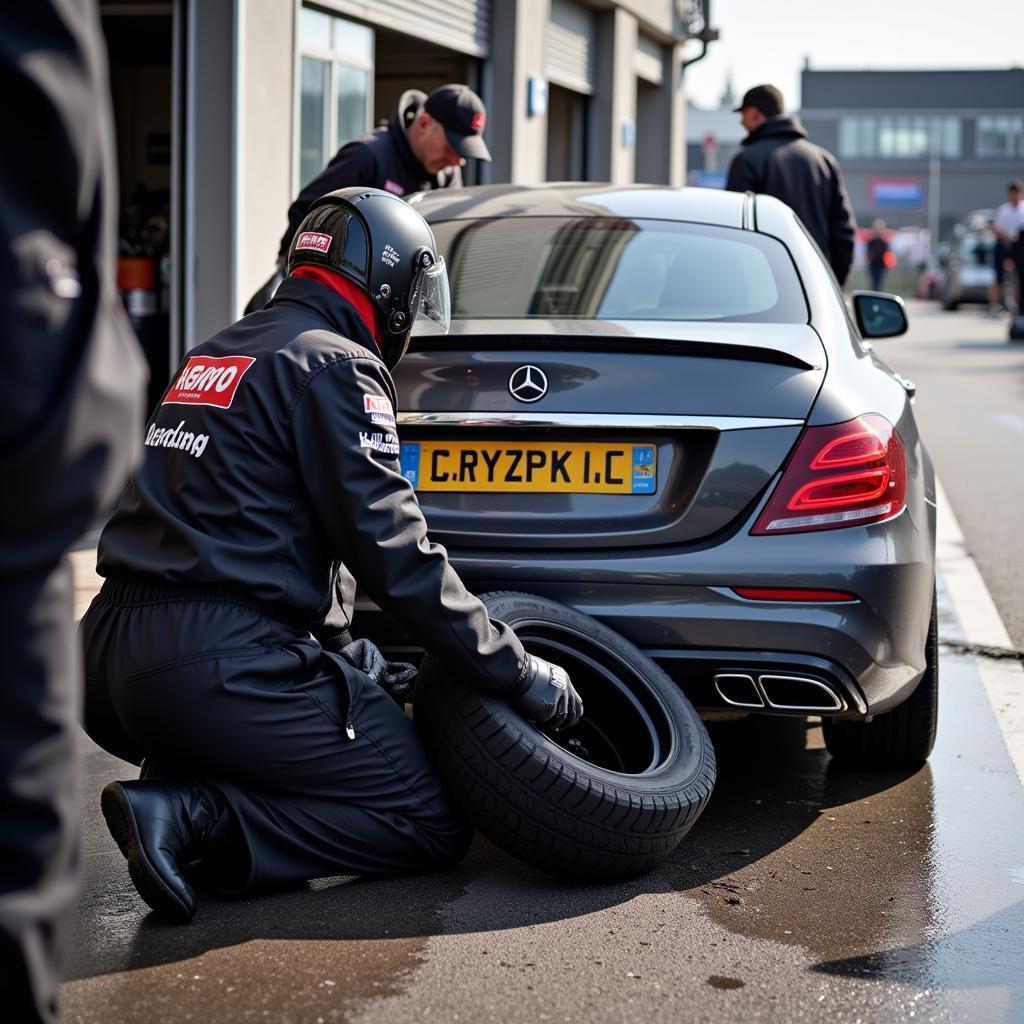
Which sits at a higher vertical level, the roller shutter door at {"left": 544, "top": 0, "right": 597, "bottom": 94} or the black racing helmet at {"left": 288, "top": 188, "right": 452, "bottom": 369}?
the roller shutter door at {"left": 544, "top": 0, "right": 597, "bottom": 94}

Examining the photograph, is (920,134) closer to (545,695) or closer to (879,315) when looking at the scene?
(879,315)

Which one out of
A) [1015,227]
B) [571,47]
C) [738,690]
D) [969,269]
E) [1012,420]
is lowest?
[738,690]

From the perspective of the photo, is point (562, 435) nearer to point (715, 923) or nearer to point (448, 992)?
point (715, 923)

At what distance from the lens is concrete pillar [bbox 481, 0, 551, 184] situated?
14570mm

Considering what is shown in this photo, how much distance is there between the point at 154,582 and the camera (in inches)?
133

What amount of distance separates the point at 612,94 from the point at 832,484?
1568 centimetres

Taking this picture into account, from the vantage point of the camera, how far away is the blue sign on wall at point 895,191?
86.3 m

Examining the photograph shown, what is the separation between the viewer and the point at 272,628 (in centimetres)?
339

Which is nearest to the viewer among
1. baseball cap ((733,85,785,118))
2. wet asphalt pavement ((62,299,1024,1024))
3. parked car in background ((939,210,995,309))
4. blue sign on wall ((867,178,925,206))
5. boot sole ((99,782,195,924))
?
wet asphalt pavement ((62,299,1024,1024))

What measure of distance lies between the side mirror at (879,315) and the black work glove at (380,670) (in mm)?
2637

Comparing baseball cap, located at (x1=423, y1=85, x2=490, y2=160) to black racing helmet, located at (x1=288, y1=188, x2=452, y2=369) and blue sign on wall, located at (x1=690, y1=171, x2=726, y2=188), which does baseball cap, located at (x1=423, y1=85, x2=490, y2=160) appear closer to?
black racing helmet, located at (x1=288, y1=188, x2=452, y2=369)

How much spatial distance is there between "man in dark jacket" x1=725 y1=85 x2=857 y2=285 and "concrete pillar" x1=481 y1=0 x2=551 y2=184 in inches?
250

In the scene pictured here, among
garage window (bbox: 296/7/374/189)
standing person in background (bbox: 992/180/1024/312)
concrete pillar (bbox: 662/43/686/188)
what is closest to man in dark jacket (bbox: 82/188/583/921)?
garage window (bbox: 296/7/374/189)

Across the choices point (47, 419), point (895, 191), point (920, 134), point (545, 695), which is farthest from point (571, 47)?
point (920, 134)
